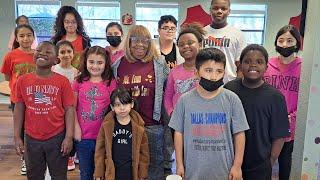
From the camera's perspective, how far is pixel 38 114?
224 cm

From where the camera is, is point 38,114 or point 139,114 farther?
point 139,114

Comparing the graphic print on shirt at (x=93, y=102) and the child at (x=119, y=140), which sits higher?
the graphic print on shirt at (x=93, y=102)

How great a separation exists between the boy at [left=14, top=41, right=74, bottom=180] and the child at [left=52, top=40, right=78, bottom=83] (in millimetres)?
508

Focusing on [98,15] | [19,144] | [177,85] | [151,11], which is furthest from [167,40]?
[98,15]

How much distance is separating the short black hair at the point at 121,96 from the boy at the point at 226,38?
0.73 meters

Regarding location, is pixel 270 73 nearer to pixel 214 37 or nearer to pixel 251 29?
pixel 214 37

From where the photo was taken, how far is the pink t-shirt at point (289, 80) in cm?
235

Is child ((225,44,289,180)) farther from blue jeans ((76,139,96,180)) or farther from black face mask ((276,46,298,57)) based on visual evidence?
blue jeans ((76,139,96,180))

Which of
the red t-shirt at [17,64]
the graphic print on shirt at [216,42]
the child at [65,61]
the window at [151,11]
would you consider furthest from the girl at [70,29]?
the window at [151,11]

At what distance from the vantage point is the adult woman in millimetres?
2373

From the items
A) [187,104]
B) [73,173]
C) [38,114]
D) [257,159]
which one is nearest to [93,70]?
[38,114]

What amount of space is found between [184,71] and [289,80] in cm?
74

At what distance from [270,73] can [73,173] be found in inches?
86.0

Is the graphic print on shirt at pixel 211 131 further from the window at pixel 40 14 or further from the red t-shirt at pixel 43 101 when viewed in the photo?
the window at pixel 40 14
